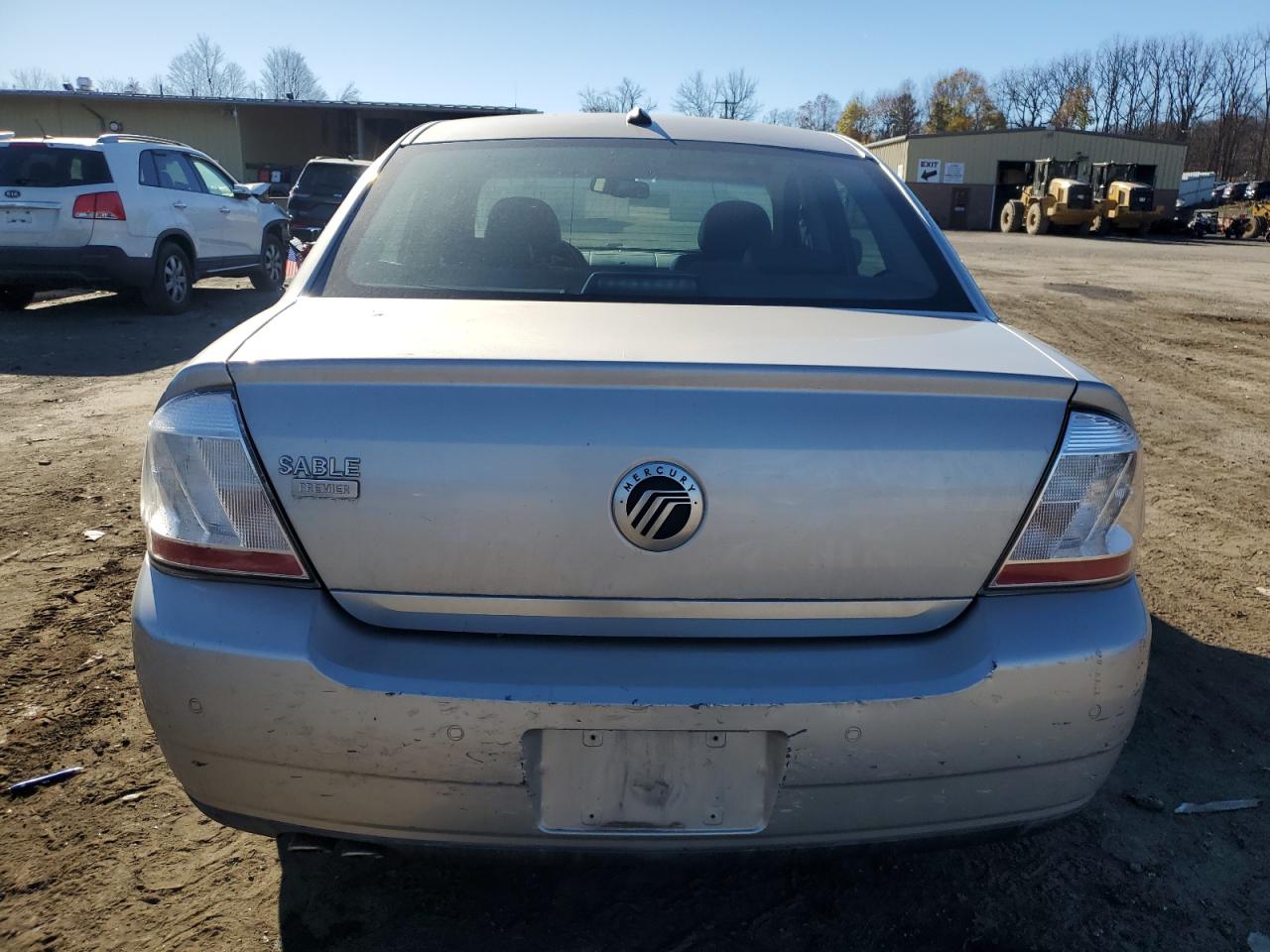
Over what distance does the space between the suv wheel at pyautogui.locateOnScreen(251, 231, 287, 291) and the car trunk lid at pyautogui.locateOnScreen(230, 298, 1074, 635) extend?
1211 centimetres

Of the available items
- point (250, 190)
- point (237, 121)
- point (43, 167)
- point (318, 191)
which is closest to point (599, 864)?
point (43, 167)

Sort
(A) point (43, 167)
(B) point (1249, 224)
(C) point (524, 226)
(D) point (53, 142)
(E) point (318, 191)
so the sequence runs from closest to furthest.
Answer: (C) point (524, 226) → (A) point (43, 167) → (D) point (53, 142) → (E) point (318, 191) → (B) point (1249, 224)

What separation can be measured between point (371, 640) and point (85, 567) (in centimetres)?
282

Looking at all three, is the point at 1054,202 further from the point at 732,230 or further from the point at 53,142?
the point at 732,230

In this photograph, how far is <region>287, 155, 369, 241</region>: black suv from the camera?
16.2m

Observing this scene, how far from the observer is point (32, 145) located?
9766 mm

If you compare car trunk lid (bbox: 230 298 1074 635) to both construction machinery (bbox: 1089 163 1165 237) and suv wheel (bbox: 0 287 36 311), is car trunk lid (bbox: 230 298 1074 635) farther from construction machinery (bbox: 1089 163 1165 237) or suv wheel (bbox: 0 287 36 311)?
construction machinery (bbox: 1089 163 1165 237)

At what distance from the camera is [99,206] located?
9.73m

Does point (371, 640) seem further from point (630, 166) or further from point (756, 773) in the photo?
point (630, 166)

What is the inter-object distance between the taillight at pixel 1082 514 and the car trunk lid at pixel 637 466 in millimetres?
41

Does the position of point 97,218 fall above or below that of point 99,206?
below

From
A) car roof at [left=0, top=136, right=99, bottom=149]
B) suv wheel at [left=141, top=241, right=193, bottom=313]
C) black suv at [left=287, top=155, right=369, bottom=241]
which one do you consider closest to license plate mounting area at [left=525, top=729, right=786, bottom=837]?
suv wheel at [left=141, top=241, right=193, bottom=313]

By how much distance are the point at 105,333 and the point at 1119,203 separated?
36.5m

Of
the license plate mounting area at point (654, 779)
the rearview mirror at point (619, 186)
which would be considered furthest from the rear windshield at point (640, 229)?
the license plate mounting area at point (654, 779)
